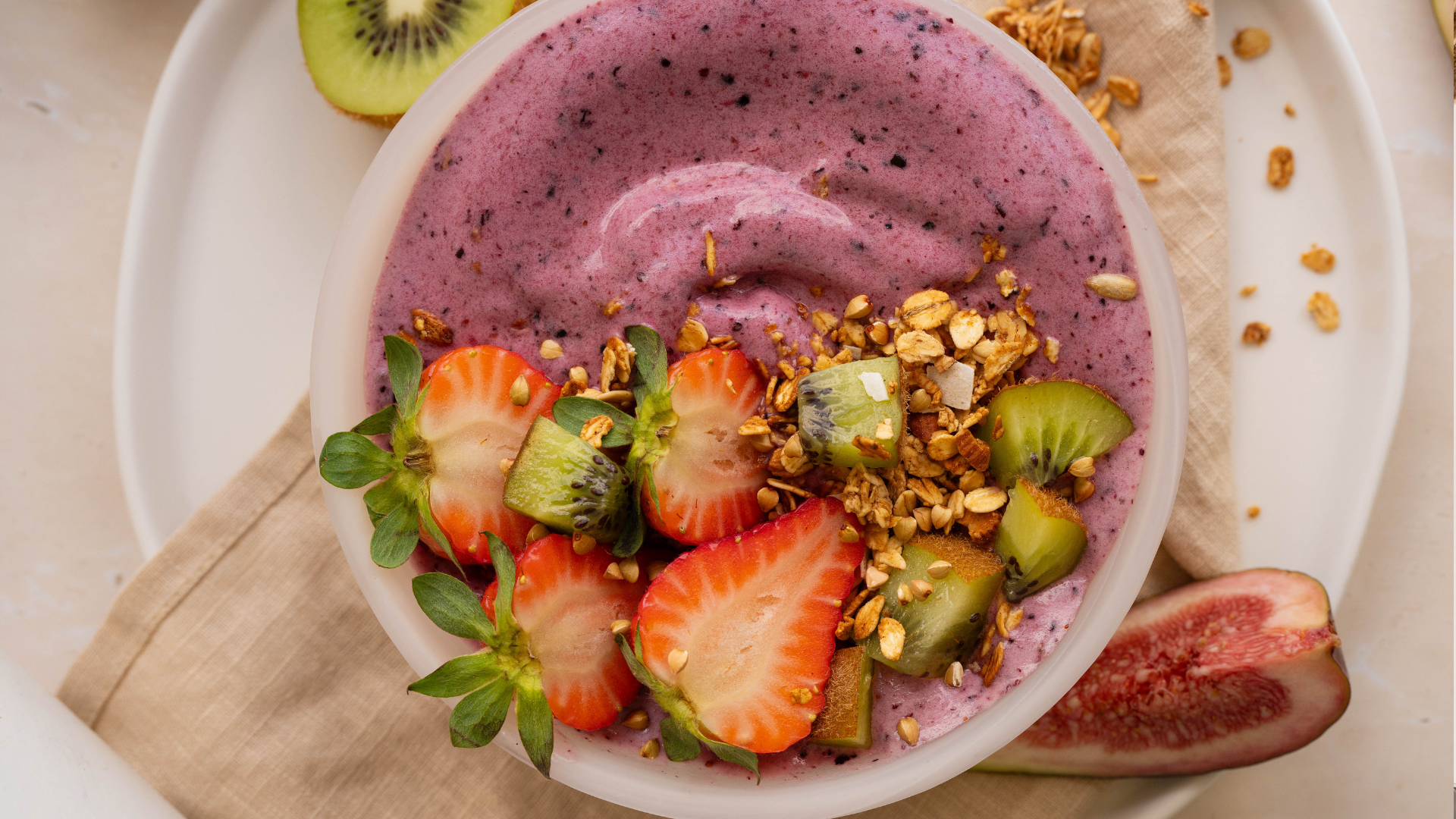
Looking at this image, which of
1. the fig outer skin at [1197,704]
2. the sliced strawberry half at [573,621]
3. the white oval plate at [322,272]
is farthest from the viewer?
the white oval plate at [322,272]

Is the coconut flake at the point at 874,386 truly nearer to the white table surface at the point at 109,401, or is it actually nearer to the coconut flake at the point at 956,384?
the coconut flake at the point at 956,384

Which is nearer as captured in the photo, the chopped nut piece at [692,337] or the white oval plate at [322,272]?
the chopped nut piece at [692,337]

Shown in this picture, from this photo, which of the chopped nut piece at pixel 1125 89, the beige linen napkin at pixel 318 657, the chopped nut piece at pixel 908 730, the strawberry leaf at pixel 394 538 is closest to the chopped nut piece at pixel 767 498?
the chopped nut piece at pixel 908 730

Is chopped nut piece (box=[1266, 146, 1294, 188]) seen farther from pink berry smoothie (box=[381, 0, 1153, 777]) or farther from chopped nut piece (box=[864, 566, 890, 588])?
chopped nut piece (box=[864, 566, 890, 588])

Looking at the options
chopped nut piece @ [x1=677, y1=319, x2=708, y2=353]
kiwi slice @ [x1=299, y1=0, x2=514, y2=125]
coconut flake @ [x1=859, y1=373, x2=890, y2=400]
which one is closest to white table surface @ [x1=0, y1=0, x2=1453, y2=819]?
kiwi slice @ [x1=299, y1=0, x2=514, y2=125]

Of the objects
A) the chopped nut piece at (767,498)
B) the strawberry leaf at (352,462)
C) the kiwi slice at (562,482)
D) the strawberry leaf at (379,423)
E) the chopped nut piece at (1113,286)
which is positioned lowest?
the strawberry leaf at (352,462)

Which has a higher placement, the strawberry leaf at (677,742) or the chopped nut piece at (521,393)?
the chopped nut piece at (521,393)

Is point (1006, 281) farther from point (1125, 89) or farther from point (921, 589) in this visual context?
point (1125, 89)
